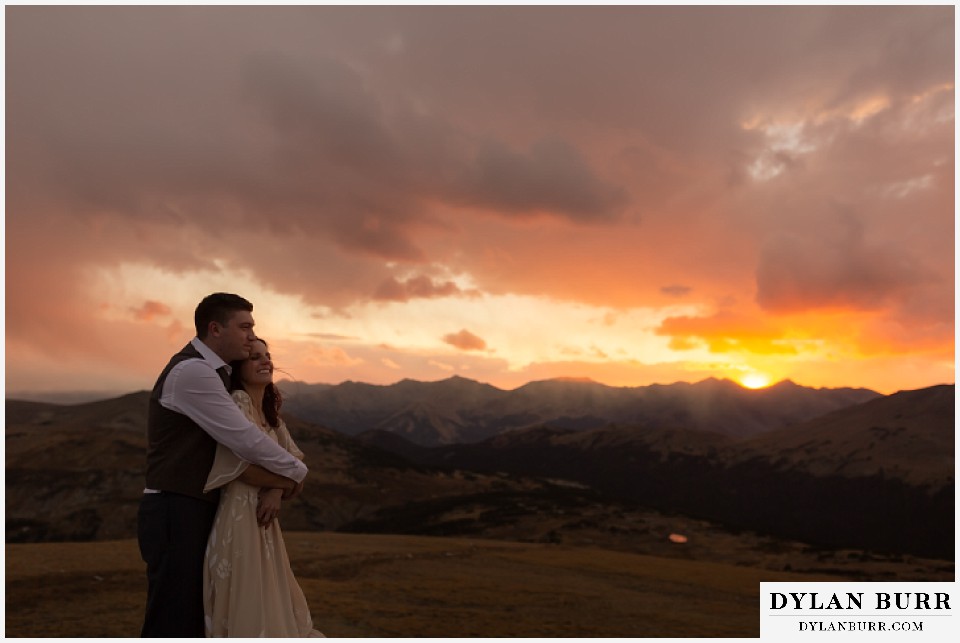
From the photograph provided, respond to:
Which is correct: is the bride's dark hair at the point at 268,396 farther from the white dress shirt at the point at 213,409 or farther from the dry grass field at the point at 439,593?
the dry grass field at the point at 439,593

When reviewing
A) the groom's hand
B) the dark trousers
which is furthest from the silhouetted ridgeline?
the dark trousers

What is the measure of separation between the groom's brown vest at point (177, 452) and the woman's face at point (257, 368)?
440 mm

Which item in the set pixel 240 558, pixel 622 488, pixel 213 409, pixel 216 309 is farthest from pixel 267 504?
pixel 622 488

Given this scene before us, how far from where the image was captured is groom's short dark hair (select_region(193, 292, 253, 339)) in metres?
5.11

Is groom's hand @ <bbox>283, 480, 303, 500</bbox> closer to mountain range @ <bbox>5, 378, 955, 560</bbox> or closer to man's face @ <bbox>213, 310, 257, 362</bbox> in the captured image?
man's face @ <bbox>213, 310, 257, 362</bbox>

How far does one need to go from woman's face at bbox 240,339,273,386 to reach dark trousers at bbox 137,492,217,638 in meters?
0.88

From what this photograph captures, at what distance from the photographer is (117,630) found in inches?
404

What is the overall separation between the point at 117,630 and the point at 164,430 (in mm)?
7029

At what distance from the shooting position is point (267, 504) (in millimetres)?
5066

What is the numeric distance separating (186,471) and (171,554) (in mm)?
556

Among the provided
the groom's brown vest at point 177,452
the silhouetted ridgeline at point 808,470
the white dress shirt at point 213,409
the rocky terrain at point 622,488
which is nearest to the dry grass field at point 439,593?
the groom's brown vest at point 177,452

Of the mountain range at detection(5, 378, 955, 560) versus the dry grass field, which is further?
the mountain range at detection(5, 378, 955, 560)

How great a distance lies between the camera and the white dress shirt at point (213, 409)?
4.74 metres

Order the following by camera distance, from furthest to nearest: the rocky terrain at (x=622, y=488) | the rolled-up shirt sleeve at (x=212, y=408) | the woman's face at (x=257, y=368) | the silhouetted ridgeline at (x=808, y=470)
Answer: the silhouetted ridgeline at (x=808, y=470) → the rocky terrain at (x=622, y=488) → the woman's face at (x=257, y=368) → the rolled-up shirt sleeve at (x=212, y=408)
